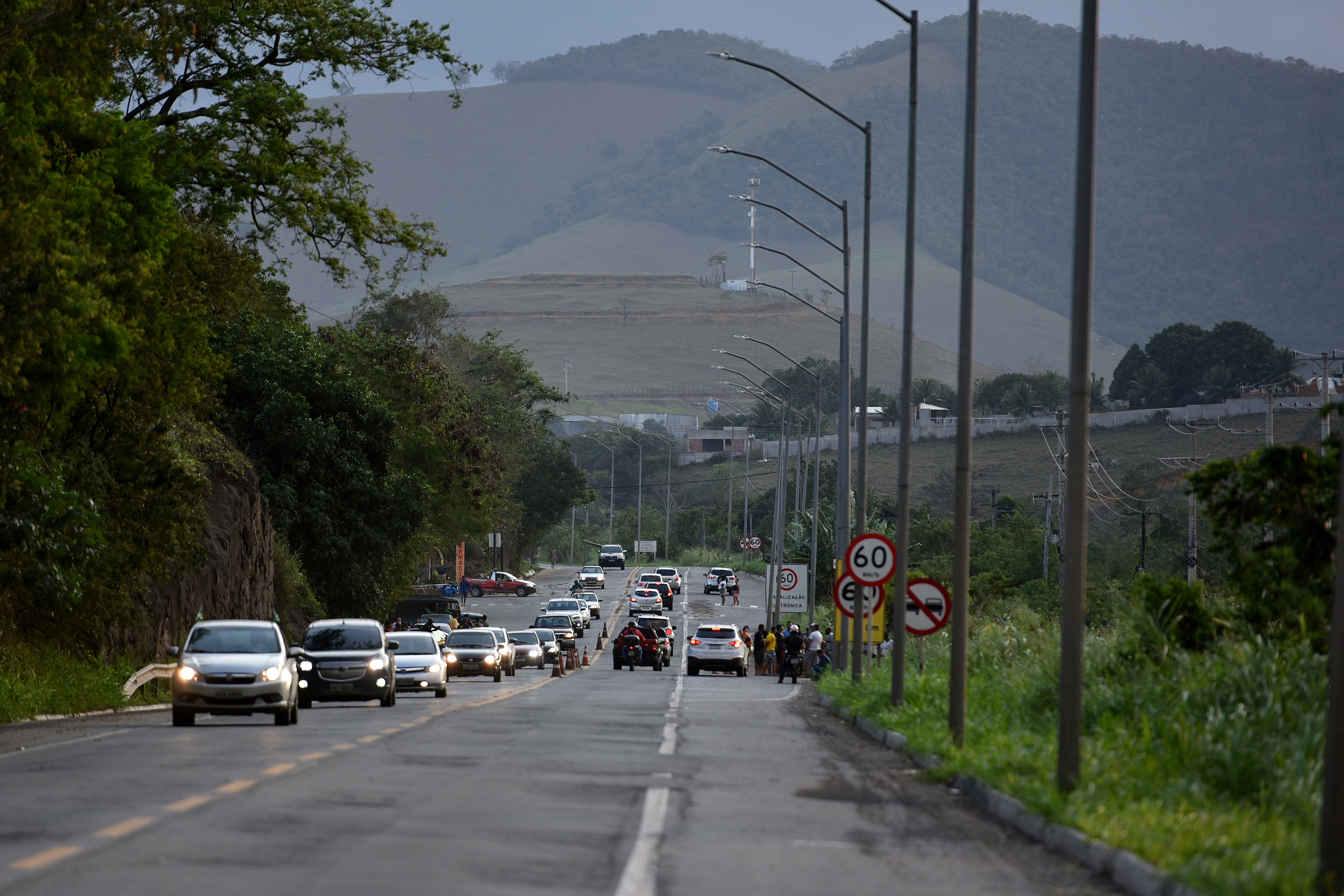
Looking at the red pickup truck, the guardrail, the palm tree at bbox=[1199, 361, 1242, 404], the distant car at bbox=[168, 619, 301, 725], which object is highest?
the palm tree at bbox=[1199, 361, 1242, 404]

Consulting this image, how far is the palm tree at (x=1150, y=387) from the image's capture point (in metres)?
158

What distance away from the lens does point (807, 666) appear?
174ft

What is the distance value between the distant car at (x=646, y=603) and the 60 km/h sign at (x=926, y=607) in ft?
203

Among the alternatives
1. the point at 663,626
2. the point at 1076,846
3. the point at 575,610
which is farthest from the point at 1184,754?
the point at 575,610

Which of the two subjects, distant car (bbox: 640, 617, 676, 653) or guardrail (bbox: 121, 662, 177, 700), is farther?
distant car (bbox: 640, 617, 676, 653)

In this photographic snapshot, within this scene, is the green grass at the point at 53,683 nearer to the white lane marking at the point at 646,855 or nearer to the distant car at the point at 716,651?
the white lane marking at the point at 646,855

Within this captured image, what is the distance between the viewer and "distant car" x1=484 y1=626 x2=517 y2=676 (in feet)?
164

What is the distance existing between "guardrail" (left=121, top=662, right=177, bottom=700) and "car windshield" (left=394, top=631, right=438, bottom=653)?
4887 mm

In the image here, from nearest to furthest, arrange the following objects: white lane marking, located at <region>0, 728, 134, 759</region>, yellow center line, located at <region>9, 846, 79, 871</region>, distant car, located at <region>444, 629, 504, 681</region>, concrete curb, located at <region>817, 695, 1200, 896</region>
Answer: yellow center line, located at <region>9, 846, 79, 871</region> < concrete curb, located at <region>817, 695, 1200, 896</region> < white lane marking, located at <region>0, 728, 134, 759</region> < distant car, located at <region>444, 629, 504, 681</region>

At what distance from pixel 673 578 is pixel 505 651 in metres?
54.9

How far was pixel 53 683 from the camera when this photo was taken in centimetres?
2762

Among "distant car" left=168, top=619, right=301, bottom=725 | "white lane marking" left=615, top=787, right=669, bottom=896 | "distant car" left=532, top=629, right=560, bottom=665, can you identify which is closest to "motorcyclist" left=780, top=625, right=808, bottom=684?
"distant car" left=532, top=629, right=560, bottom=665

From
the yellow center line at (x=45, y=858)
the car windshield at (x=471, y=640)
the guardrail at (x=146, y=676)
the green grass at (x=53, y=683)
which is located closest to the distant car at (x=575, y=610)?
the car windshield at (x=471, y=640)

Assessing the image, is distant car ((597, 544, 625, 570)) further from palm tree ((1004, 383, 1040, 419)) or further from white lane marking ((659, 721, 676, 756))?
white lane marking ((659, 721, 676, 756))
